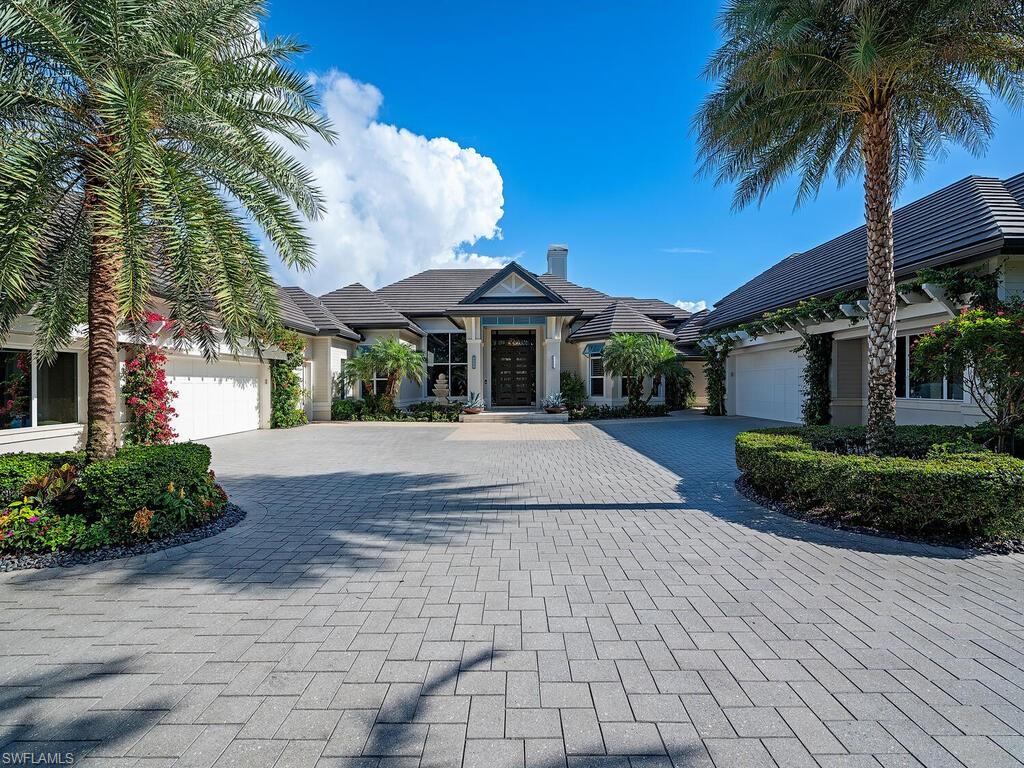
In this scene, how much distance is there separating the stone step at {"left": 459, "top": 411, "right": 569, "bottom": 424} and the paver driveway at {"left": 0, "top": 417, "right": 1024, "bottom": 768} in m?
13.4

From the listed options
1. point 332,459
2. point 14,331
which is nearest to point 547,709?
point 332,459

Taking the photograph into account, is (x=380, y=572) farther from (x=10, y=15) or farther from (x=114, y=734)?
(x=10, y=15)

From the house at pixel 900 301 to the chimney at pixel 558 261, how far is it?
35.8 ft

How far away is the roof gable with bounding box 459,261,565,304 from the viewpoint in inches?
819

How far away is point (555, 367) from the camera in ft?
68.8

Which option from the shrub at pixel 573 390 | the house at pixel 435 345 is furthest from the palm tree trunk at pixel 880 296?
the shrub at pixel 573 390

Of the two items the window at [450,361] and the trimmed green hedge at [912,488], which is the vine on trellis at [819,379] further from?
the window at [450,361]

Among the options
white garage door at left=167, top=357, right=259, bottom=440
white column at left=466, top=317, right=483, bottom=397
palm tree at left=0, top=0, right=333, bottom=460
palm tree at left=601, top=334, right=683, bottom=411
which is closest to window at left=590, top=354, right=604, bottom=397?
palm tree at left=601, top=334, right=683, bottom=411

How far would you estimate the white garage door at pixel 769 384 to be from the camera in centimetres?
1706

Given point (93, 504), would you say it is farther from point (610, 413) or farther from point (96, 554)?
point (610, 413)

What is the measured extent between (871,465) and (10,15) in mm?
10186

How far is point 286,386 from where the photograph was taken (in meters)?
17.1
